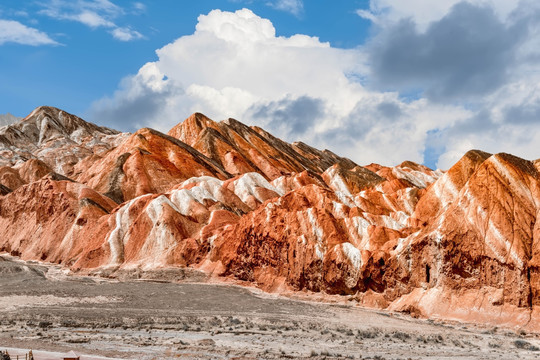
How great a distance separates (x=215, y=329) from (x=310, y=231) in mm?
26454

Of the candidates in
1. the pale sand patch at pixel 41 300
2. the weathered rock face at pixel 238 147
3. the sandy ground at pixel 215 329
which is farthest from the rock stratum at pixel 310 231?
the pale sand patch at pixel 41 300

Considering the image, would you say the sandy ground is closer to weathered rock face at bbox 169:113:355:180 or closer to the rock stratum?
the rock stratum

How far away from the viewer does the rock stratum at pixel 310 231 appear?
46156 millimetres

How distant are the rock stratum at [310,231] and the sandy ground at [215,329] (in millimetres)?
3370

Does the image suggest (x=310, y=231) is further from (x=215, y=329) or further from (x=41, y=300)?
(x=215, y=329)

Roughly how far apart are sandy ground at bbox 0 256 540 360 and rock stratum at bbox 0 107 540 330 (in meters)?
3.37

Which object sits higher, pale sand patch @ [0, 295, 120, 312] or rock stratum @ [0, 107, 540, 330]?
rock stratum @ [0, 107, 540, 330]

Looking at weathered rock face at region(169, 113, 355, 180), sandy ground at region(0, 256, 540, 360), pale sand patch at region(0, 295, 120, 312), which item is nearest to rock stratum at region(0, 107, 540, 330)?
sandy ground at region(0, 256, 540, 360)

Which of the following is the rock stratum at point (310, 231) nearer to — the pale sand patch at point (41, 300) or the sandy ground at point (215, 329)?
the sandy ground at point (215, 329)

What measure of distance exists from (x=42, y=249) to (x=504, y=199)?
6683 centimetres

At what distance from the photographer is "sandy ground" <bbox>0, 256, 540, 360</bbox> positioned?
3036 centimetres

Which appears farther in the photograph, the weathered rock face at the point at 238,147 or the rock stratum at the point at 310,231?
the weathered rock face at the point at 238,147

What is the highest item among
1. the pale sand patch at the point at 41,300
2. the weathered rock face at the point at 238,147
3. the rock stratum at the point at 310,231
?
the weathered rock face at the point at 238,147

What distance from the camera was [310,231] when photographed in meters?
62.9
